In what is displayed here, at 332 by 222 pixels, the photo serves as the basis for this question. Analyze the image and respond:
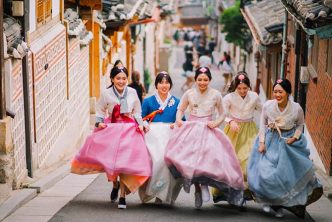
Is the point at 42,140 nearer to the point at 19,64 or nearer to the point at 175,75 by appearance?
the point at 19,64

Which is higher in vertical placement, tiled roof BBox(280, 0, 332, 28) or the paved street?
tiled roof BBox(280, 0, 332, 28)

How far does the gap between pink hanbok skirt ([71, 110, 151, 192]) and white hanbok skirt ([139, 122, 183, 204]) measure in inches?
3.9

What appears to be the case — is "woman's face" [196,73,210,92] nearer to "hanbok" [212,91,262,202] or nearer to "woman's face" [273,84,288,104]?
"hanbok" [212,91,262,202]

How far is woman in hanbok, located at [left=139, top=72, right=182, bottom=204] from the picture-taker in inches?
346

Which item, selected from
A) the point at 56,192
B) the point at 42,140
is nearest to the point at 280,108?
the point at 56,192

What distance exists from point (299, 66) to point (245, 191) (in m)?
9.74

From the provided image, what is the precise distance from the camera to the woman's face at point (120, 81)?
9.09 m

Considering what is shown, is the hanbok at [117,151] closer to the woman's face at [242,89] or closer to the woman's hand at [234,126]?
the woman's hand at [234,126]

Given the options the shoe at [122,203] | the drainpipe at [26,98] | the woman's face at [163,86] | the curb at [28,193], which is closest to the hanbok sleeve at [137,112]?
the woman's face at [163,86]

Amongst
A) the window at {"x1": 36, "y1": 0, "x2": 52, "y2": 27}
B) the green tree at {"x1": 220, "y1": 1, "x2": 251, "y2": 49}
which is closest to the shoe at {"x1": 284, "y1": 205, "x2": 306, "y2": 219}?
the window at {"x1": 36, "y1": 0, "x2": 52, "y2": 27}

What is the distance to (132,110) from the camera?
9188 millimetres

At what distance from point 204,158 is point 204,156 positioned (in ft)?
0.09

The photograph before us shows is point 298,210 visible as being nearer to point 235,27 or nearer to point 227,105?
point 227,105

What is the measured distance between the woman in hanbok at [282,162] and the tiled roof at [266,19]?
12.8m
